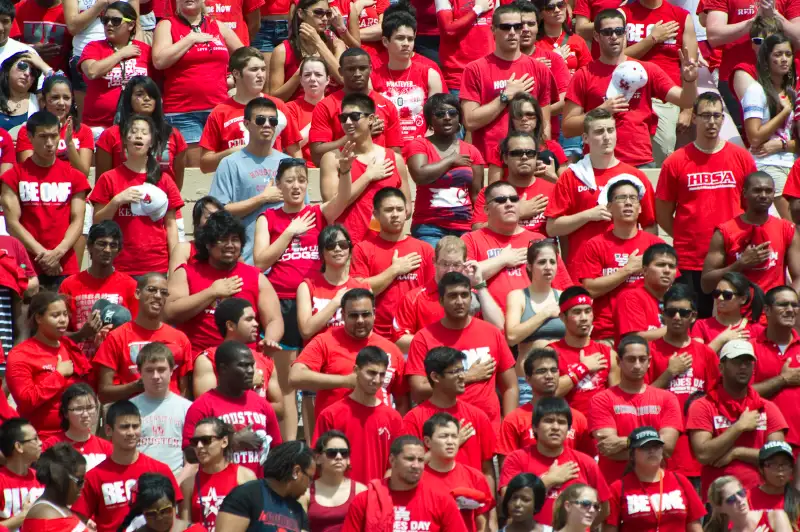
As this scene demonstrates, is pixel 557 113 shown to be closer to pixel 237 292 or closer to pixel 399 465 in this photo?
pixel 237 292

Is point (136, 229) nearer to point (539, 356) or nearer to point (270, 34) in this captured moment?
point (539, 356)

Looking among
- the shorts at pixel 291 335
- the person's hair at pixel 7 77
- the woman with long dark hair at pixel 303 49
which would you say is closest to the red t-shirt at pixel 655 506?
the shorts at pixel 291 335

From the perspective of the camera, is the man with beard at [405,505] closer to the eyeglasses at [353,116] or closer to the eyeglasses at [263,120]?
the eyeglasses at [353,116]

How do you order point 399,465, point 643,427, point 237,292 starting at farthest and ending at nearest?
point 237,292 → point 643,427 → point 399,465

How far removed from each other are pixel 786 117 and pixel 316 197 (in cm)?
396

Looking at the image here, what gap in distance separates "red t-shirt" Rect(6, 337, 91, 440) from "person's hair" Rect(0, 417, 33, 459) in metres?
0.69

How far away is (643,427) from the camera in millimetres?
10305

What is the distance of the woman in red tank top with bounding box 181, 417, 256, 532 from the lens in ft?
31.8

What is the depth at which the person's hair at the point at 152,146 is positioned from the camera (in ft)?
41.0

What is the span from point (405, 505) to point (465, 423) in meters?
0.92

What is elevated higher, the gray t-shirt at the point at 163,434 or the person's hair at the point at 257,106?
Result: the person's hair at the point at 257,106

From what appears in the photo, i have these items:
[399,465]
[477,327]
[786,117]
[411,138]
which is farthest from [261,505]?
[786,117]

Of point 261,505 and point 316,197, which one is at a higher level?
point 261,505

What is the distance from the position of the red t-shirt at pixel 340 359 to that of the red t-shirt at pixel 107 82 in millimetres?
4127
